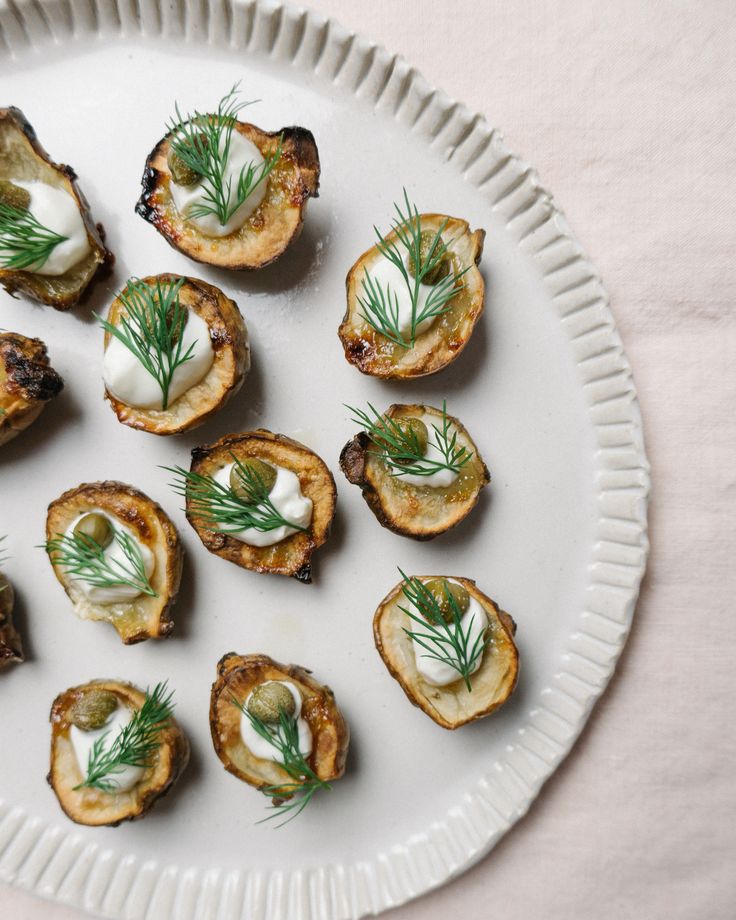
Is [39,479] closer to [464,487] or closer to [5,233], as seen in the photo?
[5,233]

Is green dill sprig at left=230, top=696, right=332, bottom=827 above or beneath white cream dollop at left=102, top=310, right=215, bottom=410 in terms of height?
beneath

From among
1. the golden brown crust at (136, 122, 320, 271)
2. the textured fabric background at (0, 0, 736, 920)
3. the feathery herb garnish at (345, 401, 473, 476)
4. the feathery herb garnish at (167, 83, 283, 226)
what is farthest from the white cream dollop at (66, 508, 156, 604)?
the textured fabric background at (0, 0, 736, 920)

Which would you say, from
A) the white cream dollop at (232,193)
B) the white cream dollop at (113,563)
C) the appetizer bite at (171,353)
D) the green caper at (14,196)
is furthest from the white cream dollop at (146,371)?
the green caper at (14,196)

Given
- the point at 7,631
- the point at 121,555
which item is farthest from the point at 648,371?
the point at 7,631

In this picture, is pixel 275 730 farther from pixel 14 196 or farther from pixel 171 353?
pixel 14 196

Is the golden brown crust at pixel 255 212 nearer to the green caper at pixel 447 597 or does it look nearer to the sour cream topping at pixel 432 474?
the sour cream topping at pixel 432 474

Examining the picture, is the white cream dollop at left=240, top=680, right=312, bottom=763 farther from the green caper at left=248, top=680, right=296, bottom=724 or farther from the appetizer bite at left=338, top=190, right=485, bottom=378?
the appetizer bite at left=338, top=190, right=485, bottom=378

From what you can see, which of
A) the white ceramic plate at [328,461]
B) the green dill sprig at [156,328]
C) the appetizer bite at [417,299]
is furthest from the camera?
the white ceramic plate at [328,461]

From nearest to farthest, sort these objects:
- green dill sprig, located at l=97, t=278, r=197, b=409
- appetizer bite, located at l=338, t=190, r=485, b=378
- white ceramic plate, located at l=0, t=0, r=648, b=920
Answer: green dill sprig, located at l=97, t=278, r=197, b=409 < appetizer bite, located at l=338, t=190, r=485, b=378 < white ceramic plate, located at l=0, t=0, r=648, b=920
